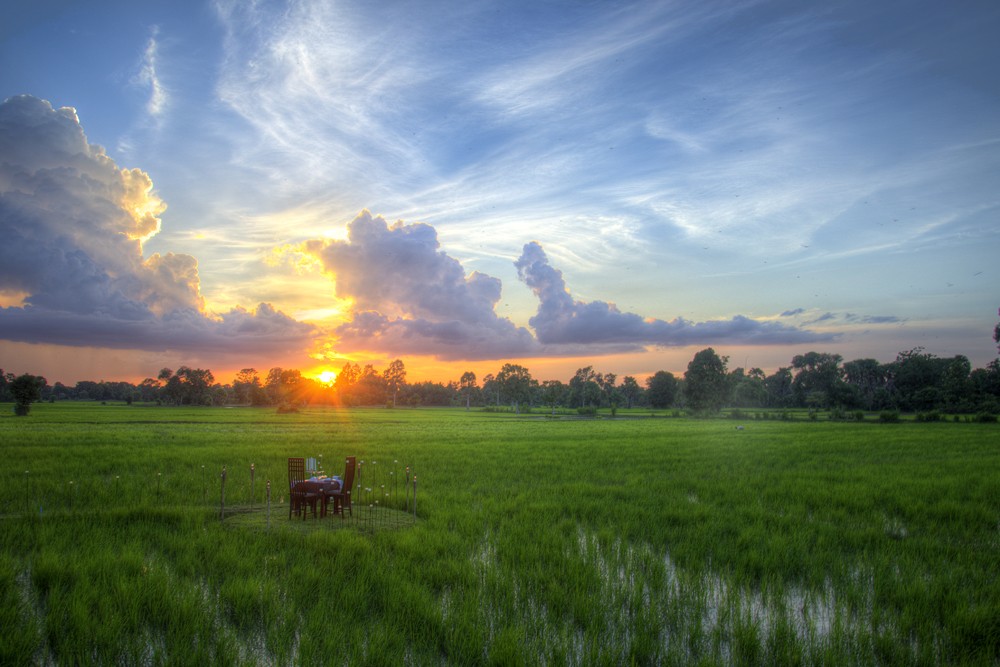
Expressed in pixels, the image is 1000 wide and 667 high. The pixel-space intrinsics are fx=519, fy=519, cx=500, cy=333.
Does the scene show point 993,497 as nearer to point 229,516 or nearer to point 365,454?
point 229,516

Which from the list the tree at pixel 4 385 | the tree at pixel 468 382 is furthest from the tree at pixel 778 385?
the tree at pixel 4 385

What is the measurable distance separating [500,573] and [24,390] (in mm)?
62324

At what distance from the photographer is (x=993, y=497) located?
44.8ft

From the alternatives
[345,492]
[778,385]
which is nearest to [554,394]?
[778,385]

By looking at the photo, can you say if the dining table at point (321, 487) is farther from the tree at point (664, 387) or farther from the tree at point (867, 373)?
the tree at point (867, 373)

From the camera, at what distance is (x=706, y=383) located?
286 feet

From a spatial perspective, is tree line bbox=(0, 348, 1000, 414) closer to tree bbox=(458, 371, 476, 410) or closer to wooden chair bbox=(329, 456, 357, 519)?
tree bbox=(458, 371, 476, 410)

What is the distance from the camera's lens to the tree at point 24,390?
49.5m

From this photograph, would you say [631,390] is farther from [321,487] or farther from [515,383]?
[321,487]

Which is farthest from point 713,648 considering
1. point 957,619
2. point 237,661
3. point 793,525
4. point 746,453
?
point 746,453

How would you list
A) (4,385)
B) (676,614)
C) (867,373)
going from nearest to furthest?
(676,614)
(4,385)
(867,373)

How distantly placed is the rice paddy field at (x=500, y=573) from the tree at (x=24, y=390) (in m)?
47.2

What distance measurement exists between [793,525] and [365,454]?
52.5ft

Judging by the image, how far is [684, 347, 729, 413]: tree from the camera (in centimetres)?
8725
